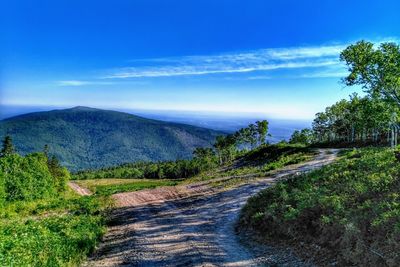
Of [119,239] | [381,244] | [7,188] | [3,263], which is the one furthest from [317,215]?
[7,188]

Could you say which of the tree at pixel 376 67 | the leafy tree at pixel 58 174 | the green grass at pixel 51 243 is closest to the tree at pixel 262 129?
the leafy tree at pixel 58 174

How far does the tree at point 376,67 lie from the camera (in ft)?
107

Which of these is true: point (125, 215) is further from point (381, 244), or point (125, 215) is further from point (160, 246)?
point (381, 244)

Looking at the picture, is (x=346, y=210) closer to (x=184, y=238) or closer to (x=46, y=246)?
(x=184, y=238)

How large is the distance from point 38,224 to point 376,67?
3351 cm

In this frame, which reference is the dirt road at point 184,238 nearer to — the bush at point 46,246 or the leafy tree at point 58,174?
the bush at point 46,246

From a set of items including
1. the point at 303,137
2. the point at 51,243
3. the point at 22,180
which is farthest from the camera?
the point at 303,137

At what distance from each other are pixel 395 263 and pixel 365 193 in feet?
22.8

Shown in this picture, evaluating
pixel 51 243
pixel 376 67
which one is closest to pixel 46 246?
pixel 51 243

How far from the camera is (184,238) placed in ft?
68.4

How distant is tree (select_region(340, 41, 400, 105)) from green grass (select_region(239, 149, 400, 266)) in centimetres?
1061

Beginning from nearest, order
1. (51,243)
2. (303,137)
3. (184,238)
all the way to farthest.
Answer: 1. (51,243)
2. (184,238)
3. (303,137)

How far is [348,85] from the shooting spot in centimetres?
3672

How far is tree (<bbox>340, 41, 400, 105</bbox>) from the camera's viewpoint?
3269 cm
